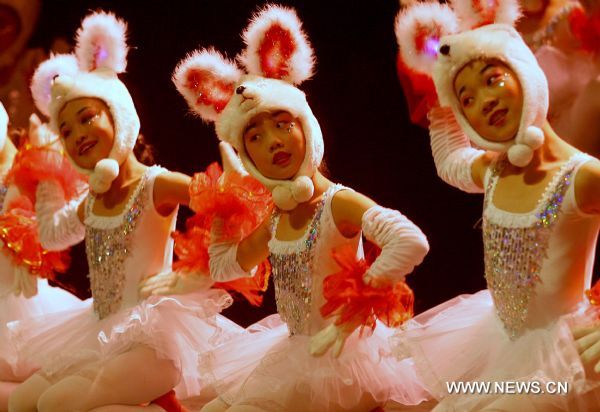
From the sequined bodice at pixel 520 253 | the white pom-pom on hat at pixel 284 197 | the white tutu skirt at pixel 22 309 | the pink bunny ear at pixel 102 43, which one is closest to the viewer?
the sequined bodice at pixel 520 253

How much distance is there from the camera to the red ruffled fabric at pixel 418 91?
7.79 ft

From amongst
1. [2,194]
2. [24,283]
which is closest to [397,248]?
[24,283]

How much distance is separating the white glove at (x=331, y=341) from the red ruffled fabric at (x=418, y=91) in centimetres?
59

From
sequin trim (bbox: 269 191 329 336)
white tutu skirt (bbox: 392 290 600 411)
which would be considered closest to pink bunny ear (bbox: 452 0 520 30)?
sequin trim (bbox: 269 191 329 336)

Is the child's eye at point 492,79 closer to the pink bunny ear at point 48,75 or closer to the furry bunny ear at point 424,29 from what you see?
the furry bunny ear at point 424,29

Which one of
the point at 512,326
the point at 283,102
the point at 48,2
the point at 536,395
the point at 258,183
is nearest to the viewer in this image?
the point at 536,395

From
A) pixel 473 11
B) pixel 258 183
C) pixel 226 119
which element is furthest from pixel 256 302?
pixel 473 11

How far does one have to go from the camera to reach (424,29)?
230 cm

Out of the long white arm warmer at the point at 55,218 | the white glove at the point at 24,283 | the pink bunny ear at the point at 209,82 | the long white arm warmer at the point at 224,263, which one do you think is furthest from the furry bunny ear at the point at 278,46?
the white glove at the point at 24,283

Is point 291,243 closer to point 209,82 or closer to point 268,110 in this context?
point 268,110

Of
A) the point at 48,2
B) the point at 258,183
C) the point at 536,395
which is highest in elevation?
the point at 48,2

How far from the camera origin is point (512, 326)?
213 centimetres

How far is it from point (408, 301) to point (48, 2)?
2449 millimetres

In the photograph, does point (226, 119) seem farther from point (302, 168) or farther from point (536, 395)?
point (536, 395)
